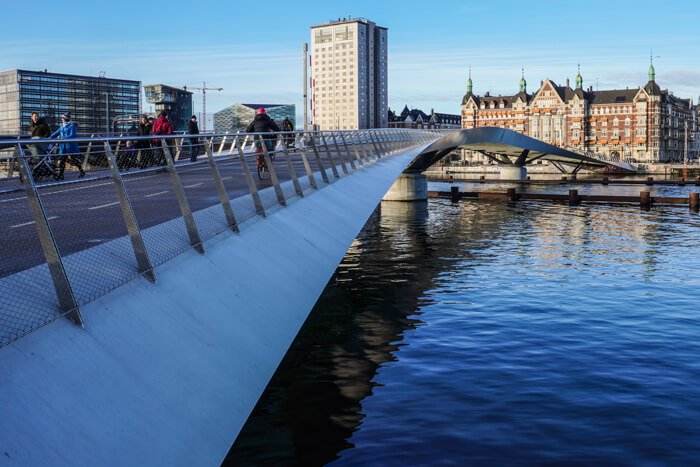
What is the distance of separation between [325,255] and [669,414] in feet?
19.8

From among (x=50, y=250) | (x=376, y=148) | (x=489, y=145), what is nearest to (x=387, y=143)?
(x=376, y=148)

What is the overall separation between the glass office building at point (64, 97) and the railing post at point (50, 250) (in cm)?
13082

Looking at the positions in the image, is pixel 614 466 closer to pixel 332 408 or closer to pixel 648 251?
pixel 332 408

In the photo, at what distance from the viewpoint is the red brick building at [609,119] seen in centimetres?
16775

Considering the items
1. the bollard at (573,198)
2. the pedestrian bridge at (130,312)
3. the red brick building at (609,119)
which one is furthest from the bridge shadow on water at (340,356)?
the red brick building at (609,119)

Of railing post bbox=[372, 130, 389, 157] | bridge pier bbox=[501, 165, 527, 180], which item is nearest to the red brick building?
bridge pier bbox=[501, 165, 527, 180]

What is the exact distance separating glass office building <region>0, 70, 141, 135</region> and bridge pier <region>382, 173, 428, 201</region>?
85100 mm

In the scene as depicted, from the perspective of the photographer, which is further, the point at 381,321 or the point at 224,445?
the point at 381,321

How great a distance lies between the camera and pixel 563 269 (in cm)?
2359

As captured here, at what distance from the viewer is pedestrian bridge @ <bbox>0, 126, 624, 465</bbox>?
4.60 m

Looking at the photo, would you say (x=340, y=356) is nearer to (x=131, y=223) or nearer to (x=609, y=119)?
(x=131, y=223)

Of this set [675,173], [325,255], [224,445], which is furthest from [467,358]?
[675,173]

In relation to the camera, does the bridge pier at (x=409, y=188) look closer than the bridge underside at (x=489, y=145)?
Yes

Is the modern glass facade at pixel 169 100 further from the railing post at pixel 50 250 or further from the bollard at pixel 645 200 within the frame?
the railing post at pixel 50 250
